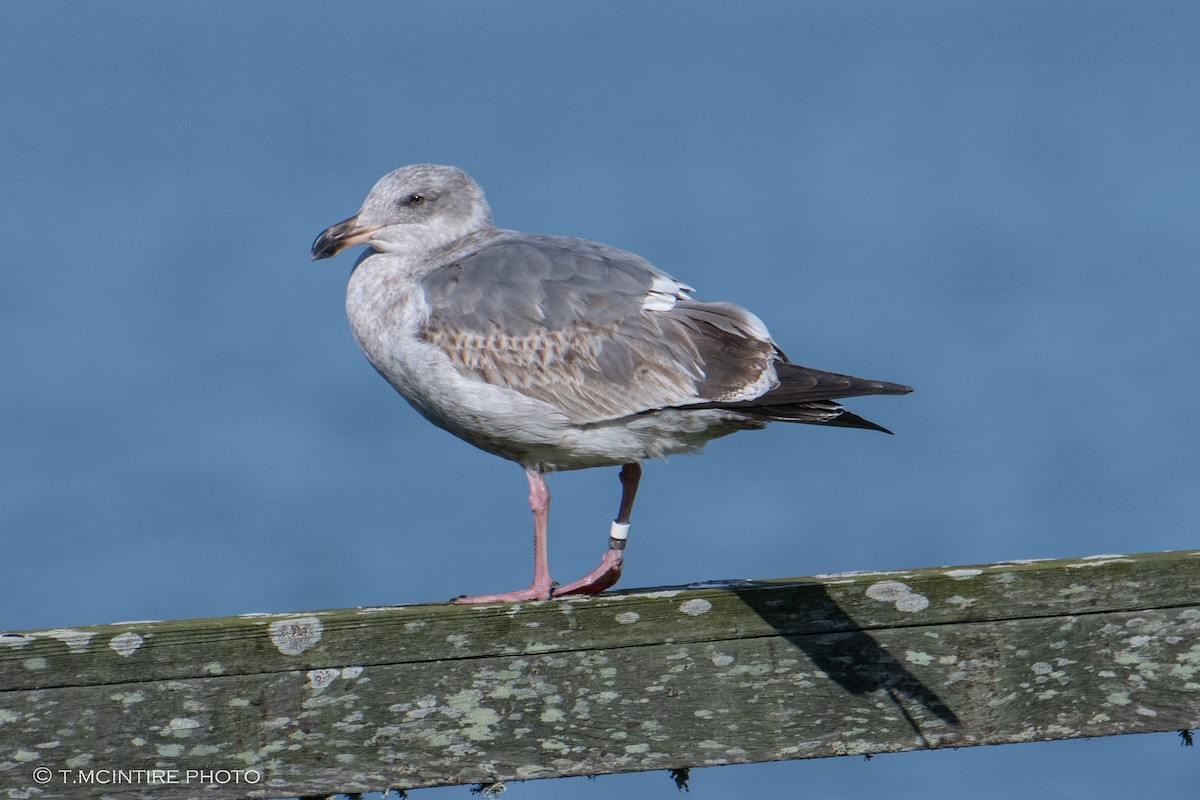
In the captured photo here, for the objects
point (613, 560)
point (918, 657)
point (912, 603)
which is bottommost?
point (918, 657)

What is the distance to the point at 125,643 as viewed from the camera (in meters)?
2.88

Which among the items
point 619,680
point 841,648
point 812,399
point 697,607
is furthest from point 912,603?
point 812,399

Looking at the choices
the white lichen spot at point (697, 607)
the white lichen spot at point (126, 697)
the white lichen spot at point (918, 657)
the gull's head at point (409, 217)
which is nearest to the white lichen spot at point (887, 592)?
the white lichen spot at point (918, 657)

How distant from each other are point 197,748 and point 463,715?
1.71ft

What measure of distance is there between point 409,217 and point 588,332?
3.43ft

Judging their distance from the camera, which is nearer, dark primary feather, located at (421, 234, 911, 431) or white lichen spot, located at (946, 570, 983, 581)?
white lichen spot, located at (946, 570, 983, 581)

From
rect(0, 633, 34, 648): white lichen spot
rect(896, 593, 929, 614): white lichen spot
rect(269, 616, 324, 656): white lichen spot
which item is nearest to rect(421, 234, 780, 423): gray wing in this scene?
rect(896, 593, 929, 614): white lichen spot

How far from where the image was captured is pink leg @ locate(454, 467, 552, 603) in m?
4.57

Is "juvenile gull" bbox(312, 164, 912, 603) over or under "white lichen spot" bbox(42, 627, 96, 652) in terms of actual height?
over

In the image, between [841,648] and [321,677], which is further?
[841,648]

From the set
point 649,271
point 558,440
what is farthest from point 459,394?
point 649,271

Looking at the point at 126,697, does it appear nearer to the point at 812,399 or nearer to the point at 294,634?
the point at 294,634

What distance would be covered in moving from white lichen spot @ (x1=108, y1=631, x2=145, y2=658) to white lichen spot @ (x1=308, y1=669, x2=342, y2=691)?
1.09ft

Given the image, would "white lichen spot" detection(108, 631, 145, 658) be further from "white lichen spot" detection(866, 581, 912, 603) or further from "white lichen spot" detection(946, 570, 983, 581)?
"white lichen spot" detection(946, 570, 983, 581)
